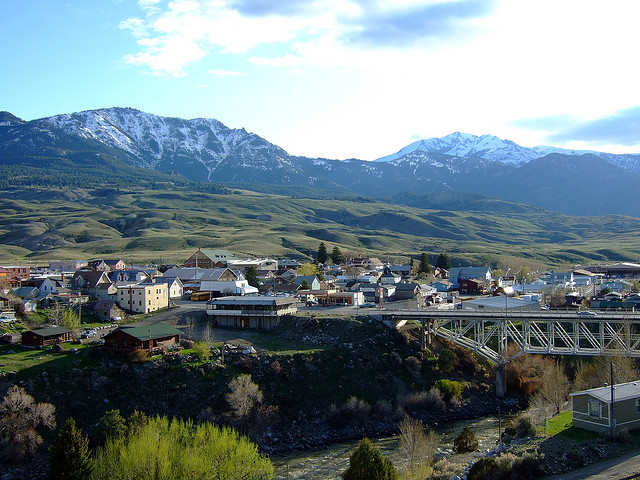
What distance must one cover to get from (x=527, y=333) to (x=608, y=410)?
19335 mm

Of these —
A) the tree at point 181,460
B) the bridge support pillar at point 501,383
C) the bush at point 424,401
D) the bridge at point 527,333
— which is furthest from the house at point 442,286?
the tree at point 181,460

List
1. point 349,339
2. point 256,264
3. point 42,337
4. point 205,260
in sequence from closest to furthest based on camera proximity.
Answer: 1. point 42,337
2. point 349,339
3. point 205,260
4. point 256,264

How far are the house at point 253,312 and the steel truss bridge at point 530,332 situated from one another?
1203 centimetres

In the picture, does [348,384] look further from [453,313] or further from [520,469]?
[520,469]

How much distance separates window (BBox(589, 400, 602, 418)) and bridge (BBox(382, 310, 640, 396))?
1550 cm

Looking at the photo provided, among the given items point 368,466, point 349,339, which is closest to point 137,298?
point 349,339

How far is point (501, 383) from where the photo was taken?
51812 millimetres

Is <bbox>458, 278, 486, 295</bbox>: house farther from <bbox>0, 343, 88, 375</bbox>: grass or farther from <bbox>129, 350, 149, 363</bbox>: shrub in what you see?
<bbox>0, 343, 88, 375</bbox>: grass

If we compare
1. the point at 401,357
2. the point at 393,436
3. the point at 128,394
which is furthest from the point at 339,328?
the point at 128,394

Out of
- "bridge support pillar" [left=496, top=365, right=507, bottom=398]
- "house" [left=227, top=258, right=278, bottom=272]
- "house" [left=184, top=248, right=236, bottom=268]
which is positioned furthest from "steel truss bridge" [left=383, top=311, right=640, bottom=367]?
"house" [left=184, top=248, right=236, bottom=268]

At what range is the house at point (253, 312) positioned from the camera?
62.4 m

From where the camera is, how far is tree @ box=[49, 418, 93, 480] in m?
28.3

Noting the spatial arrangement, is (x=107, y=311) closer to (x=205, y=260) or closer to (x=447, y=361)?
(x=447, y=361)

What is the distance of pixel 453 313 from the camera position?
184 feet
